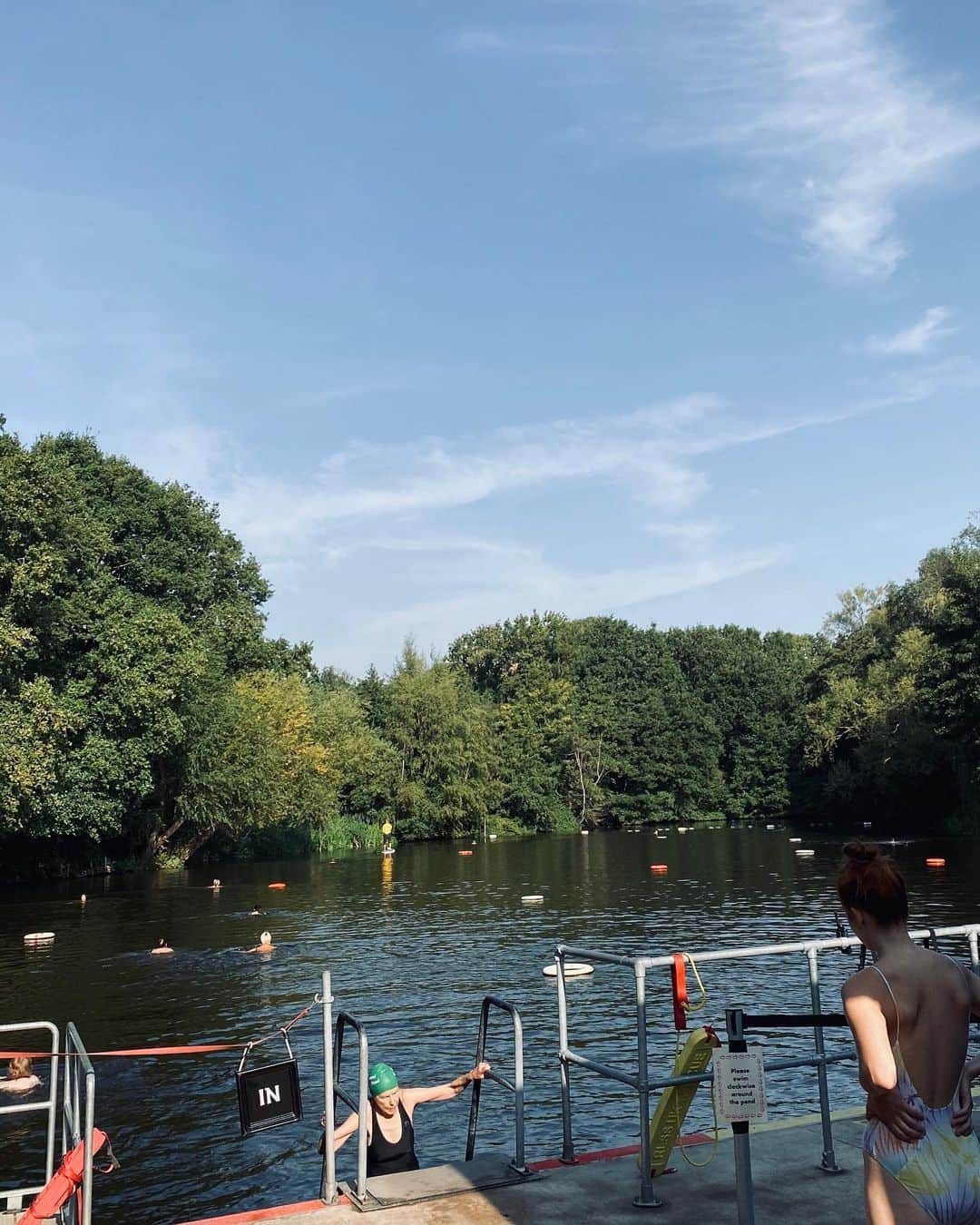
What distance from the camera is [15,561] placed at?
123 feet

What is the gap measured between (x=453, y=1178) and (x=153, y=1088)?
421 inches

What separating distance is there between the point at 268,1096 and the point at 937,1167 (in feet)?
16.3

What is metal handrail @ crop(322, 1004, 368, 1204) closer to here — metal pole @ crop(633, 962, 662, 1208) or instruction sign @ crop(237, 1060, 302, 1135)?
instruction sign @ crop(237, 1060, 302, 1135)

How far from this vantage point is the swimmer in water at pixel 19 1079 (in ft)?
50.6

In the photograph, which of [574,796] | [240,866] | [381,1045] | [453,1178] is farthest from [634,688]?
[453,1178]

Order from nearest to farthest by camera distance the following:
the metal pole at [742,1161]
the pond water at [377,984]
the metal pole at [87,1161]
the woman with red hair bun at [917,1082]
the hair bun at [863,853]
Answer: the woman with red hair bun at [917,1082]
the hair bun at [863,853]
the metal pole at [742,1161]
the metal pole at [87,1161]
the pond water at [377,984]

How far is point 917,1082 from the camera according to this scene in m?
3.75

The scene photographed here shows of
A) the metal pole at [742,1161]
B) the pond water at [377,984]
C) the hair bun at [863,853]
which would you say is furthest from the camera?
the pond water at [377,984]

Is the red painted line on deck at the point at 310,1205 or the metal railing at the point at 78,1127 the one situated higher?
the metal railing at the point at 78,1127

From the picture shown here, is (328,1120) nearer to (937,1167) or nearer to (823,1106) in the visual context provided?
(823,1106)

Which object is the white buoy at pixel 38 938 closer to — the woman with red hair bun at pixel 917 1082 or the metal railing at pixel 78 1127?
the metal railing at pixel 78 1127

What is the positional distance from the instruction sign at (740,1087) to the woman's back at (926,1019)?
140 cm

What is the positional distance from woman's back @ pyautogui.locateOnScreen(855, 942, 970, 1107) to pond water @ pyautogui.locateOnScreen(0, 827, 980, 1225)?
A: 7.53 metres

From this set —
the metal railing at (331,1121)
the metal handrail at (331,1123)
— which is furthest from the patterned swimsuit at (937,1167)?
the metal handrail at (331,1123)
